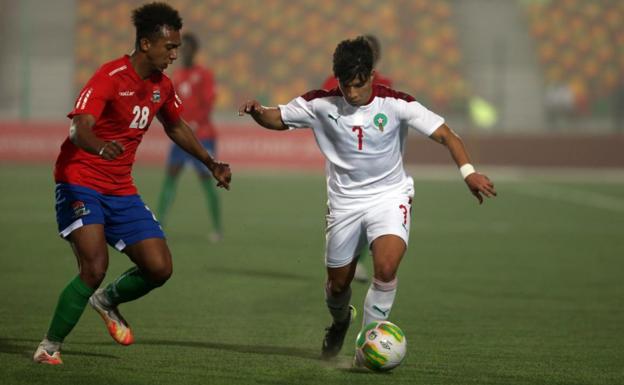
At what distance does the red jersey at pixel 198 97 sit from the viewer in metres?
13.3

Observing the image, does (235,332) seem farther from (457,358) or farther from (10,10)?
(10,10)

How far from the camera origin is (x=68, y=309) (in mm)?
6156

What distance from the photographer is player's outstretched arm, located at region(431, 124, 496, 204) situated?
19.9 feet

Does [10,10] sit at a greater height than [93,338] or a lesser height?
lesser

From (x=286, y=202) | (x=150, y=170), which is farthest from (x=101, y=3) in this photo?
(x=286, y=202)

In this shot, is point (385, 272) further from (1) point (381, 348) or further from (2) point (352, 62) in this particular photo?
(2) point (352, 62)

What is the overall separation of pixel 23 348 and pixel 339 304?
6.44 feet

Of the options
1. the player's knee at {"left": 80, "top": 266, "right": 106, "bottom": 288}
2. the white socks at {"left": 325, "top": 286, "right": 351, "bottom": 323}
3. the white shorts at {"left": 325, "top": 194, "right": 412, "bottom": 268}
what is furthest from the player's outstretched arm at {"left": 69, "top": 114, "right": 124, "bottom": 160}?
the white socks at {"left": 325, "top": 286, "right": 351, "bottom": 323}

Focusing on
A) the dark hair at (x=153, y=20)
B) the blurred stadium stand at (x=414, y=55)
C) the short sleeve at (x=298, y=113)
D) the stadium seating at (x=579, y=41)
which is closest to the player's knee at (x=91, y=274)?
the dark hair at (x=153, y=20)

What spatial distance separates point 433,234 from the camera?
14305 millimetres

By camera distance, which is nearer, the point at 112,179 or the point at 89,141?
the point at 89,141

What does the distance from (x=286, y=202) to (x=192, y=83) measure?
16.5 ft

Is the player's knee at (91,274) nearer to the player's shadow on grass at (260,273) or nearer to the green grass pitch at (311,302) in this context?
the green grass pitch at (311,302)

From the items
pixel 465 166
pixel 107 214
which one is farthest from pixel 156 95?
pixel 465 166
